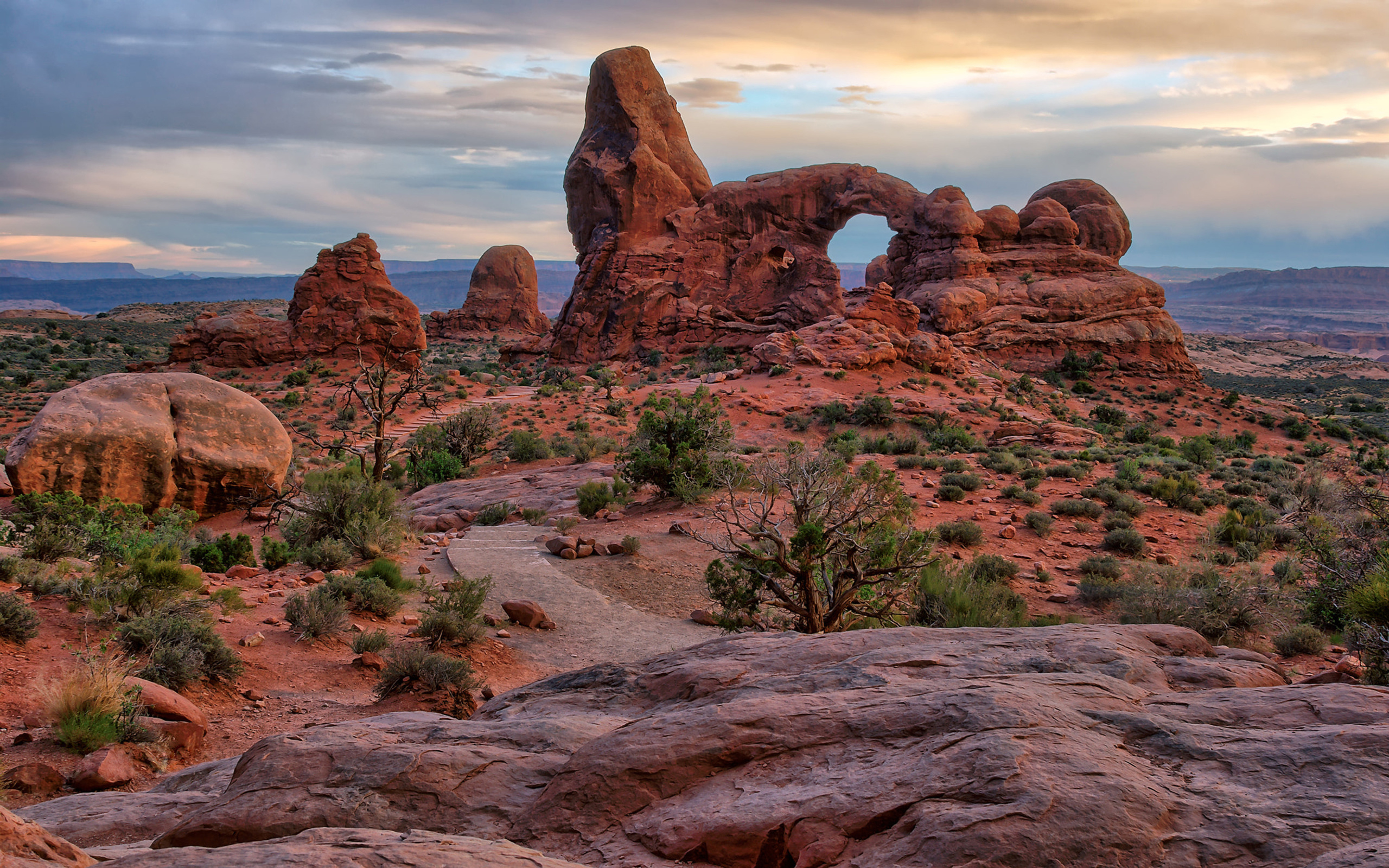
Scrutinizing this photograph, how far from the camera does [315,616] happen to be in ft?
25.2

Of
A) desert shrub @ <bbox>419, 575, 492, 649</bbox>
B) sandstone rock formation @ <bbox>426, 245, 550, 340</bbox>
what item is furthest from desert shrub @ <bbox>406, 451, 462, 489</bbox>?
sandstone rock formation @ <bbox>426, 245, 550, 340</bbox>

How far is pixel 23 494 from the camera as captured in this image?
10.5 m

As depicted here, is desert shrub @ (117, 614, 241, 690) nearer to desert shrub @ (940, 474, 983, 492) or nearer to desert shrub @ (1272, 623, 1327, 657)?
desert shrub @ (1272, 623, 1327, 657)

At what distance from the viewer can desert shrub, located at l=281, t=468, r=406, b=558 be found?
10711 mm

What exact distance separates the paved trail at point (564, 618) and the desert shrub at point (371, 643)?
54.0 inches

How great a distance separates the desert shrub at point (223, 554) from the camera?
929 centimetres

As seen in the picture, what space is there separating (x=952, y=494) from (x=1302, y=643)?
7158 mm

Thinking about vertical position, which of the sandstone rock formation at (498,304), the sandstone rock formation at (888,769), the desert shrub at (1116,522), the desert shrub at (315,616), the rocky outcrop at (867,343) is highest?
the sandstone rock formation at (498,304)

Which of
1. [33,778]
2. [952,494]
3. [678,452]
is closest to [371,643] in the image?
[33,778]

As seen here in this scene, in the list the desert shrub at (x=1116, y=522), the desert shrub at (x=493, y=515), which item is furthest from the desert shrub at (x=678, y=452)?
the desert shrub at (x=1116, y=522)

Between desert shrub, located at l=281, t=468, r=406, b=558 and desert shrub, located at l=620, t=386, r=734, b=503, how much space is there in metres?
4.49

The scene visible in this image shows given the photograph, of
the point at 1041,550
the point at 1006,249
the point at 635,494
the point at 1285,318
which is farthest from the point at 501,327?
the point at 1285,318

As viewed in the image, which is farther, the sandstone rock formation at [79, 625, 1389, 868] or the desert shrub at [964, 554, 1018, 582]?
the desert shrub at [964, 554, 1018, 582]

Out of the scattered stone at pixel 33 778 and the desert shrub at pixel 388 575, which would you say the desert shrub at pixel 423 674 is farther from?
the desert shrub at pixel 388 575
